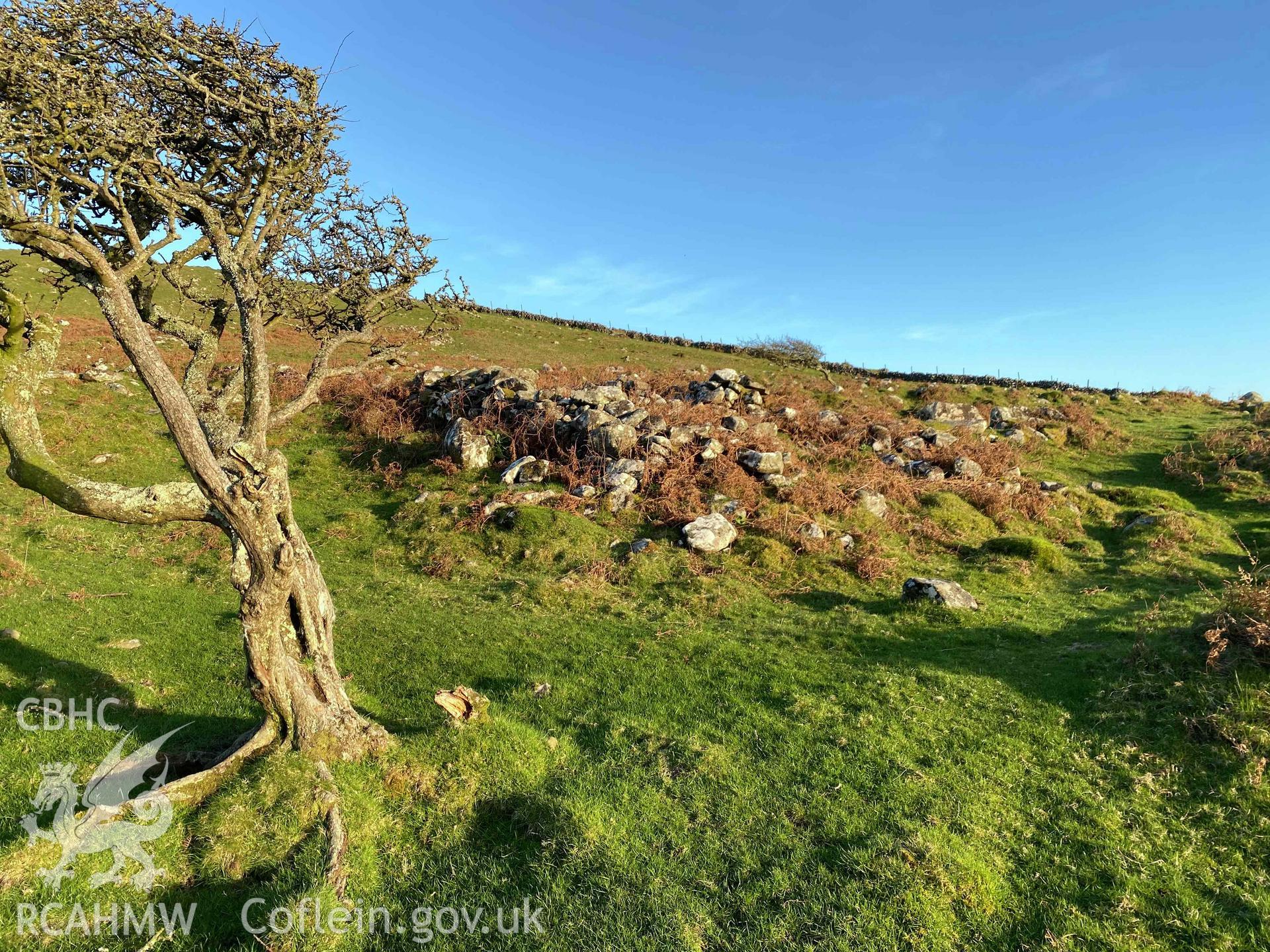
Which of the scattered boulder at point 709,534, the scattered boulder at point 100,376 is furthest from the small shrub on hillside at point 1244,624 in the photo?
the scattered boulder at point 100,376

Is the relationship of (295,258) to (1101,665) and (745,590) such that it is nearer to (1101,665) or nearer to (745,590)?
(745,590)

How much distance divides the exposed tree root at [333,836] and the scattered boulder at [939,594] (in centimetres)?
1423

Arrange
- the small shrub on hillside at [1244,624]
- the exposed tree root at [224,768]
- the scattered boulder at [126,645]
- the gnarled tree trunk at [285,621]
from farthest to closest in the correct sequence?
the scattered boulder at [126,645], the small shrub on hillside at [1244,624], the gnarled tree trunk at [285,621], the exposed tree root at [224,768]

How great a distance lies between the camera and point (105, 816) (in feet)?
23.3

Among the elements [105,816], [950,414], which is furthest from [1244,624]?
[950,414]

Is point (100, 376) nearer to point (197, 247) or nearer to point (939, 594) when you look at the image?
→ point (197, 247)

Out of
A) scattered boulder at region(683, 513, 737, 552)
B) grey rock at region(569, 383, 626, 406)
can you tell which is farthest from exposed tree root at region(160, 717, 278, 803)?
grey rock at region(569, 383, 626, 406)

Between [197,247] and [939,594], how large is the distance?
1775cm

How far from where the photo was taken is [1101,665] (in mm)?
11766

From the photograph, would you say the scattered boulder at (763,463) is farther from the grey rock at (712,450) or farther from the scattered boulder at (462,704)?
the scattered boulder at (462,704)

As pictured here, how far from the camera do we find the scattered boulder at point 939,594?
1584cm

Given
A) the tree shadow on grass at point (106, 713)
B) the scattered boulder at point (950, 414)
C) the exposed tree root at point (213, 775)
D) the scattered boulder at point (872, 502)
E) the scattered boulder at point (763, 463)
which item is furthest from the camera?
the scattered boulder at point (950, 414)

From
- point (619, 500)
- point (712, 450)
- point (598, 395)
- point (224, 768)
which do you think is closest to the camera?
point (224, 768)

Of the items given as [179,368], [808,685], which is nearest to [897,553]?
[808,685]
